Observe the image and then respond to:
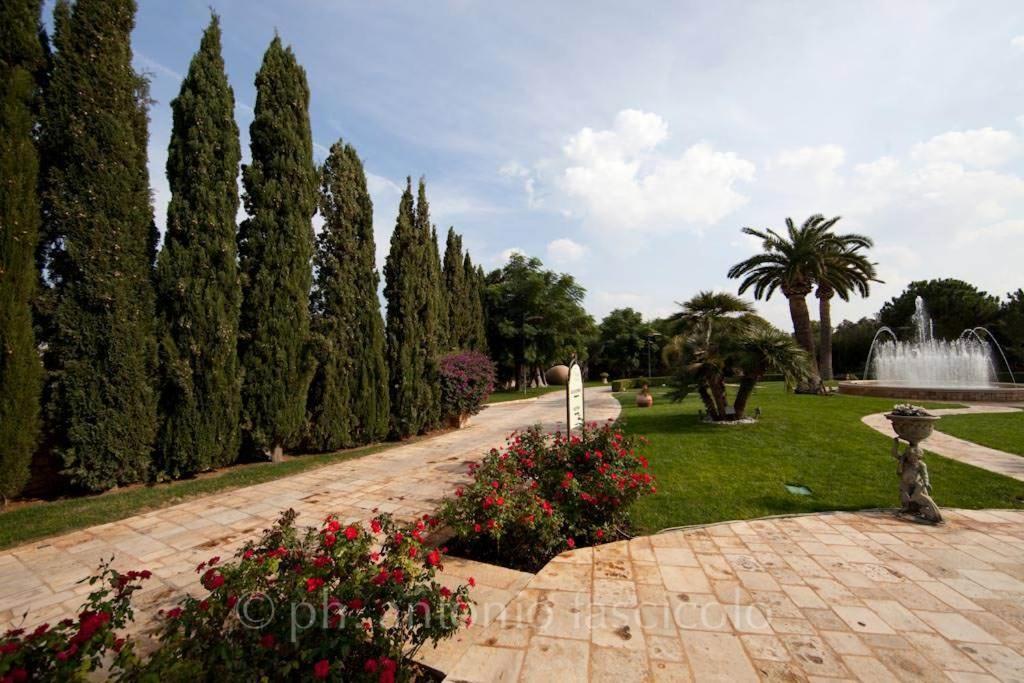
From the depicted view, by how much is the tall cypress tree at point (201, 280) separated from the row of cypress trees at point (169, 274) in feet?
0.09

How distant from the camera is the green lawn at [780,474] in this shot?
211 inches

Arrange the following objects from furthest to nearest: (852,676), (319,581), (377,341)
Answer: (377,341) → (852,676) → (319,581)

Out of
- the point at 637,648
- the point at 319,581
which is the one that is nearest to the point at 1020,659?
the point at 637,648

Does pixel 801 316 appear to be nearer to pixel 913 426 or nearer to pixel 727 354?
pixel 727 354

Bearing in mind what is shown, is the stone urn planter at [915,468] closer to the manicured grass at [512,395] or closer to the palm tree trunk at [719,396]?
the palm tree trunk at [719,396]

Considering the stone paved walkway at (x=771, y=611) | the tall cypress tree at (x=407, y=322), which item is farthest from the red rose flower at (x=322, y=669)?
the tall cypress tree at (x=407, y=322)

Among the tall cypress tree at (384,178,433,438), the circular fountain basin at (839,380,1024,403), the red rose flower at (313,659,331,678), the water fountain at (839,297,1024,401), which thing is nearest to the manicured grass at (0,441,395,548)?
the tall cypress tree at (384,178,433,438)

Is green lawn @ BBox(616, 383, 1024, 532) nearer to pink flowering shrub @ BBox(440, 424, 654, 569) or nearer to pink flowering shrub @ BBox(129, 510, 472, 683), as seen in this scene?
pink flowering shrub @ BBox(440, 424, 654, 569)

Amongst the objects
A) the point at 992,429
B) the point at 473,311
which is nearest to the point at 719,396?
the point at 992,429

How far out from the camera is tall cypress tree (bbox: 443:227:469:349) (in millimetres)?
21625

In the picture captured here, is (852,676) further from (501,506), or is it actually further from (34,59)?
(34,59)

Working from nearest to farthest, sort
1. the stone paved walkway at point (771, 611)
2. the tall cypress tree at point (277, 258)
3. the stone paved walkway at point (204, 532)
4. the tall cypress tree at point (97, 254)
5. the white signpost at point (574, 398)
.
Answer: the stone paved walkway at point (771, 611) → the stone paved walkway at point (204, 532) → the white signpost at point (574, 398) → the tall cypress tree at point (97, 254) → the tall cypress tree at point (277, 258)

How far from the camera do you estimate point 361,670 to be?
7.27 ft

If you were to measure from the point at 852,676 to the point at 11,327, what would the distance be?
9.53 metres
